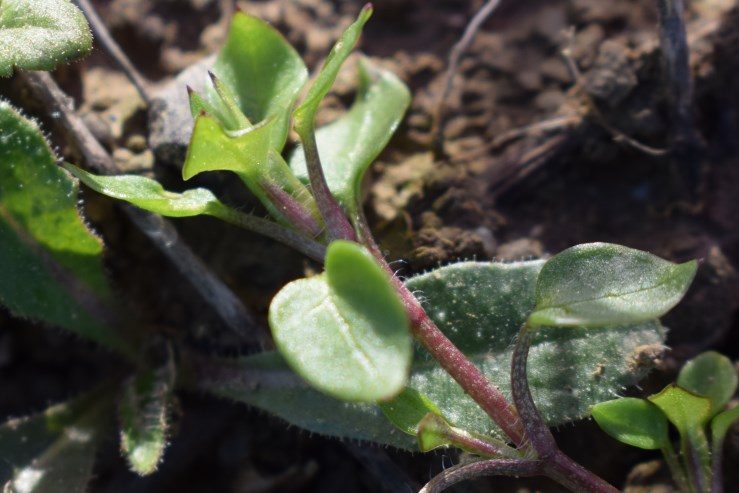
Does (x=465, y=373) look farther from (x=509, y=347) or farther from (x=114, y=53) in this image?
(x=114, y=53)

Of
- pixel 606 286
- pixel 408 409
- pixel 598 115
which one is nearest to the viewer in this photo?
pixel 606 286

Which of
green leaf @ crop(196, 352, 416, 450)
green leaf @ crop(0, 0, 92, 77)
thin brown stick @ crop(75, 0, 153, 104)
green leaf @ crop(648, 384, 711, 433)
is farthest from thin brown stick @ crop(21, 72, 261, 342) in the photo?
green leaf @ crop(648, 384, 711, 433)

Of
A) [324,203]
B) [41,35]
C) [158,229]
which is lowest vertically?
[158,229]

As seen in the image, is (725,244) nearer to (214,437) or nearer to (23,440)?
(214,437)

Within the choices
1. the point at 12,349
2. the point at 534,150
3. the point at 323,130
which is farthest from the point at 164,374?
the point at 534,150

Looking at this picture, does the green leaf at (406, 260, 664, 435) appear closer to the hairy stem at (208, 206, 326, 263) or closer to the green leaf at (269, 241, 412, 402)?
the hairy stem at (208, 206, 326, 263)

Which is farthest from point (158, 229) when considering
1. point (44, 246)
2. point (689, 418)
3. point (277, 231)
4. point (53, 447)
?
point (689, 418)
